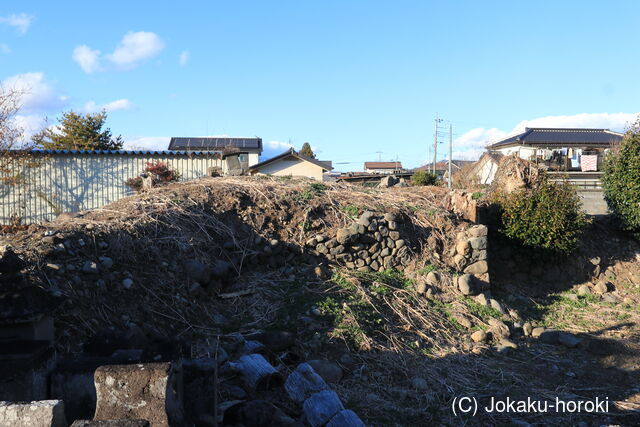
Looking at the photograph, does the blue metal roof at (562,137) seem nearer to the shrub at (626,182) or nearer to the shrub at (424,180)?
the shrub at (424,180)

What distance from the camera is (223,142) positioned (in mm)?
26047

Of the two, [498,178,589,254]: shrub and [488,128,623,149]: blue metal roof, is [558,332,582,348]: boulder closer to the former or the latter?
[498,178,589,254]: shrub

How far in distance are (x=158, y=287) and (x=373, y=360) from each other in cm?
257

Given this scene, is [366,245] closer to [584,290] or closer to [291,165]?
[584,290]

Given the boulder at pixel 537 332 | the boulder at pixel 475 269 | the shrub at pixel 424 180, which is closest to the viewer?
the boulder at pixel 537 332

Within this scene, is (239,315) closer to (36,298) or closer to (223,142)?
(36,298)

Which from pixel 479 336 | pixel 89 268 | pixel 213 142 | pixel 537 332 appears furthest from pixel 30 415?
pixel 213 142

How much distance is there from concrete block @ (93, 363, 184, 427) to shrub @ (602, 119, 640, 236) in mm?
11137

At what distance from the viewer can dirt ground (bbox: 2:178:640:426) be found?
16.8 ft

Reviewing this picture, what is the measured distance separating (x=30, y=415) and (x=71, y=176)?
482 inches

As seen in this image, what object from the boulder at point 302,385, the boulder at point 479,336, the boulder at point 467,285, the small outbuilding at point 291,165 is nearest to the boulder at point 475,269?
the boulder at point 467,285

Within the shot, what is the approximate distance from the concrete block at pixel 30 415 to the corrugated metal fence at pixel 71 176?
1121 centimetres

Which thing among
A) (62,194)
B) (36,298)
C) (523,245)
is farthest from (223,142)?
(36,298)

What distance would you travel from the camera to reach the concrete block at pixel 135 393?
2.65 meters
